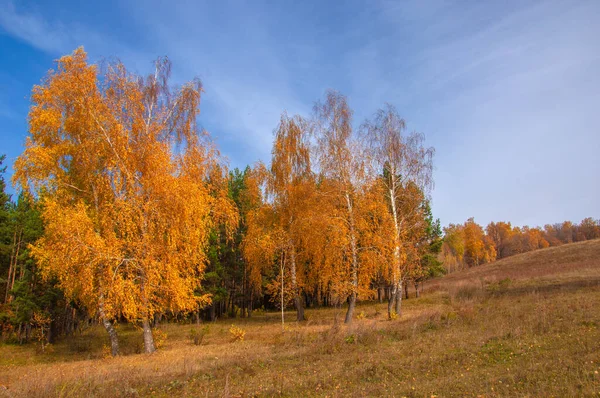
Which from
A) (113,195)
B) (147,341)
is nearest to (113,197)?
(113,195)

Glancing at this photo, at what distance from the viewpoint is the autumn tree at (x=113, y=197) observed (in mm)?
12117

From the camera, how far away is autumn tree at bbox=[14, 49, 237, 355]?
1212cm

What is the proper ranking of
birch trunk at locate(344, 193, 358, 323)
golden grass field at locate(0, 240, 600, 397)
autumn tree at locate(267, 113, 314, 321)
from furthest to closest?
autumn tree at locate(267, 113, 314, 321) < birch trunk at locate(344, 193, 358, 323) < golden grass field at locate(0, 240, 600, 397)

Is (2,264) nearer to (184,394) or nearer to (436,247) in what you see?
(184,394)

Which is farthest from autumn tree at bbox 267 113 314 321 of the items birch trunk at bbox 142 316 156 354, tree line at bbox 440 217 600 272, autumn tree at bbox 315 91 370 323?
tree line at bbox 440 217 600 272

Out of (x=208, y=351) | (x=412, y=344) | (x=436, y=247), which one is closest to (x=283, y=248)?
(x=208, y=351)

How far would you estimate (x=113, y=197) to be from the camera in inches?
548

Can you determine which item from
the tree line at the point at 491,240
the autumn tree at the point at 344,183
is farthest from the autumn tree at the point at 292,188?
the tree line at the point at 491,240

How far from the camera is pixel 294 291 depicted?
834 inches

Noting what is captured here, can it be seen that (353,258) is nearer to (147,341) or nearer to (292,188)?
(292,188)

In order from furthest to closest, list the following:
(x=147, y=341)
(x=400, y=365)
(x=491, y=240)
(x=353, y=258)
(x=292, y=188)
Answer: (x=491, y=240) < (x=292, y=188) < (x=353, y=258) < (x=147, y=341) < (x=400, y=365)

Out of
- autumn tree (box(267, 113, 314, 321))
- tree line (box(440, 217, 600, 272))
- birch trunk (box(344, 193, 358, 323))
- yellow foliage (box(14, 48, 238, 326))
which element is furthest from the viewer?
tree line (box(440, 217, 600, 272))

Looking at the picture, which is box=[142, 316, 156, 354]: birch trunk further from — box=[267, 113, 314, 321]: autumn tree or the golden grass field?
box=[267, 113, 314, 321]: autumn tree

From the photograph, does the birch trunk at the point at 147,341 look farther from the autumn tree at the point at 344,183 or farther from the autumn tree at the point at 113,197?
the autumn tree at the point at 344,183
